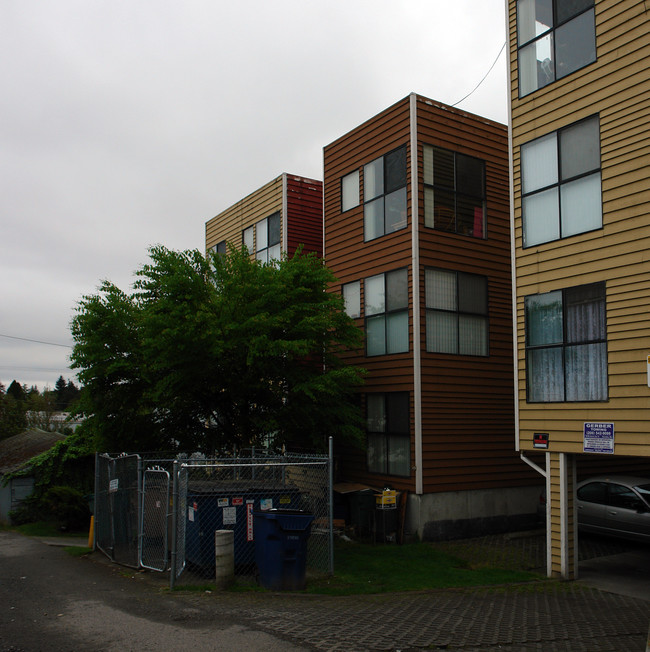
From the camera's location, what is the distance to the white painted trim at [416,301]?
49.9 feet

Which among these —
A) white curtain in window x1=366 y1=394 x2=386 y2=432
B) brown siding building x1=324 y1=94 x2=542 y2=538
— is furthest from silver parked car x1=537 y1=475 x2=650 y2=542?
white curtain in window x1=366 y1=394 x2=386 y2=432

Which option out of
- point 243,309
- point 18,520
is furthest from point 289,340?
point 18,520

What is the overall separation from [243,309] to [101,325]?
350 cm

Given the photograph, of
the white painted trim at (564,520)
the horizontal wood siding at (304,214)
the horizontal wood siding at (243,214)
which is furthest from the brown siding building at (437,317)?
the horizontal wood siding at (243,214)

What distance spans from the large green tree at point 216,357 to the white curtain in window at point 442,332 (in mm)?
1716

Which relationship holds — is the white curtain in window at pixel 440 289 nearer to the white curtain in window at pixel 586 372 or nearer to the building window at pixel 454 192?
the building window at pixel 454 192

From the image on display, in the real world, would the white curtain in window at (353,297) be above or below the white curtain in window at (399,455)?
above

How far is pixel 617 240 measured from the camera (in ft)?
35.3

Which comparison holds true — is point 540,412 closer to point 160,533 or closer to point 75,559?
point 160,533

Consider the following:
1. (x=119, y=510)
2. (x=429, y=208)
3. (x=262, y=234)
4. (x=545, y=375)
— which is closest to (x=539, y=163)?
(x=545, y=375)

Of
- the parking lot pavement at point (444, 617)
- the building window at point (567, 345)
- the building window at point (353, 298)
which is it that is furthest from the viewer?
the building window at point (353, 298)

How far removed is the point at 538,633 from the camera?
26.0 feet

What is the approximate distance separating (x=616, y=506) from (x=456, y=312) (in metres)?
5.57

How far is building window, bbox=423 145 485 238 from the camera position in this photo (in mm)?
16391
